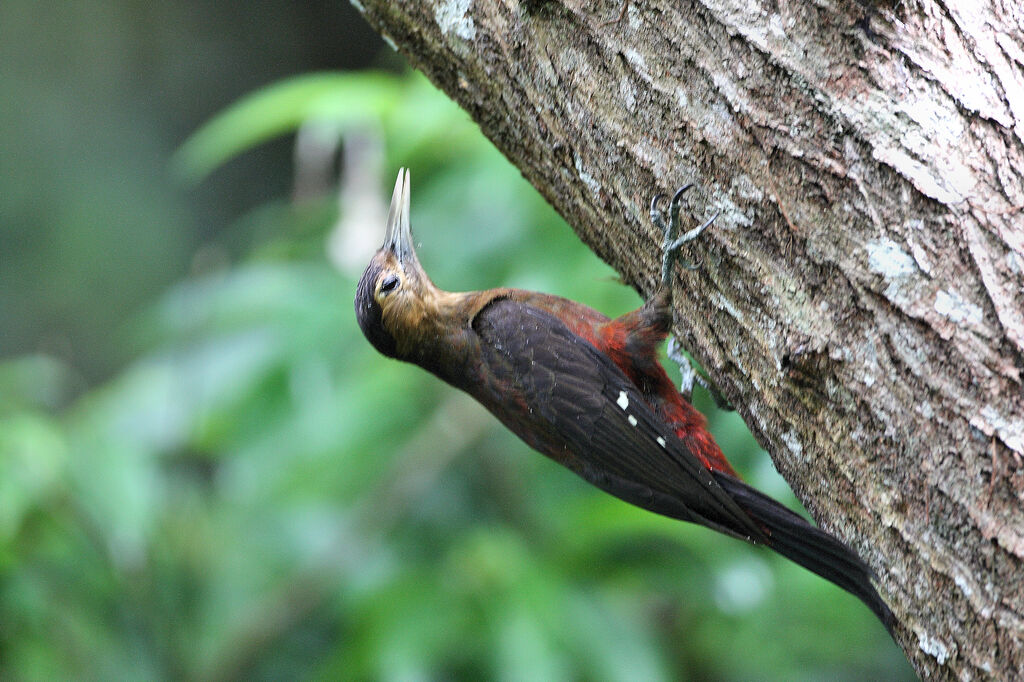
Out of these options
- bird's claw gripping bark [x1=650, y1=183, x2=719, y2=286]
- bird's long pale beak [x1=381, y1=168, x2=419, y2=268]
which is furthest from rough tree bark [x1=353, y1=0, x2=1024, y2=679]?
bird's long pale beak [x1=381, y1=168, x2=419, y2=268]

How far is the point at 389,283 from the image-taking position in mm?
2592

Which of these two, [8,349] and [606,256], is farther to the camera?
[8,349]

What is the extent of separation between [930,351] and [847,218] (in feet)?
0.84

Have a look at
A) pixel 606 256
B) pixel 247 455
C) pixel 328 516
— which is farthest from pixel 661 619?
pixel 606 256

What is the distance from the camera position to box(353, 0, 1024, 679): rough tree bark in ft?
4.67

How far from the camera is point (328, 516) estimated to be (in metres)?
3.07

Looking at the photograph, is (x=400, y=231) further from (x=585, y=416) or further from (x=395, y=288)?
(x=585, y=416)

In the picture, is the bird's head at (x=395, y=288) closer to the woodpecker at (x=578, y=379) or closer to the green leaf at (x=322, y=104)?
the woodpecker at (x=578, y=379)

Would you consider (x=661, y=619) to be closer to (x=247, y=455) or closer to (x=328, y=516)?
(x=328, y=516)

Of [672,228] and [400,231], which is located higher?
[400,231]

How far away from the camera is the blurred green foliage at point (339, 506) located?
2576mm

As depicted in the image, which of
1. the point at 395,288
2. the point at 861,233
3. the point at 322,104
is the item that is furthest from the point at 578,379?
the point at 322,104

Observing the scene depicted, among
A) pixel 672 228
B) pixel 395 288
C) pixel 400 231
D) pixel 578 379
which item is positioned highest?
pixel 400 231

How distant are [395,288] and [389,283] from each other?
2 cm
